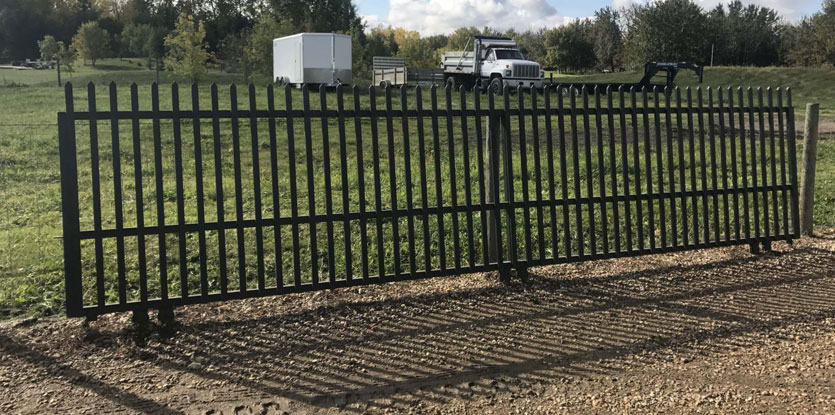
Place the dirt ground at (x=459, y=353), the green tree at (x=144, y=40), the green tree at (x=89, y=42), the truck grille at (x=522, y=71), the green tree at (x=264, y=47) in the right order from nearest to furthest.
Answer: the dirt ground at (x=459, y=353) → the truck grille at (x=522, y=71) → the green tree at (x=264, y=47) → the green tree at (x=89, y=42) → the green tree at (x=144, y=40)

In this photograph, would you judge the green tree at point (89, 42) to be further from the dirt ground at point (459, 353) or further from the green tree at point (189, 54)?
the dirt ground at point (459, 353)

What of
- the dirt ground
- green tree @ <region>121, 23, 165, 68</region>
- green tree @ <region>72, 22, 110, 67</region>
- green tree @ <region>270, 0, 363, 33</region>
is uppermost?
green tree @ <region>270, 0, 363, 33</region>

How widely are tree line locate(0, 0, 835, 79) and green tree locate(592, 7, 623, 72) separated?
0.43 feet

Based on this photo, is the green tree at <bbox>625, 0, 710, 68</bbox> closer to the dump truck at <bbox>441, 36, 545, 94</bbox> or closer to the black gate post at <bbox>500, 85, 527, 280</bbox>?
the dump truck at <bbox>441, 36, 545, 94</bbox>

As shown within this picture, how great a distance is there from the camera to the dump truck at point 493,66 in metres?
29.1

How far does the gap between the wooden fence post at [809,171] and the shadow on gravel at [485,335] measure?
4.73ft

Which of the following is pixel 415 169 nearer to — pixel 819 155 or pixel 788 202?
pixel 788 202

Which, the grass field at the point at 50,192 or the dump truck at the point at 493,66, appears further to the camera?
the dump truck at the point at 493,66

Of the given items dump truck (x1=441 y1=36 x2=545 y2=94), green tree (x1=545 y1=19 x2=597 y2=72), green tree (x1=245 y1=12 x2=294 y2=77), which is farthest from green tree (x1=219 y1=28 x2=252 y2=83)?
green tree (x1=545 y1=19 x2=597 y2=72)

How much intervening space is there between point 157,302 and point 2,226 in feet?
15.5

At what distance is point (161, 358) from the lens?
3.95m

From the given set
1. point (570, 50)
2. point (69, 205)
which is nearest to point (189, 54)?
point (69, 205)

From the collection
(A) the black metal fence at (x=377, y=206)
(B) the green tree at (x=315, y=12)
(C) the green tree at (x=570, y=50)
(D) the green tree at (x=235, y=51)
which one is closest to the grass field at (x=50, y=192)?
(A) the black metal fence at (x=377, y=206)

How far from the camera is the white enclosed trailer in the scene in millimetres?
28875
